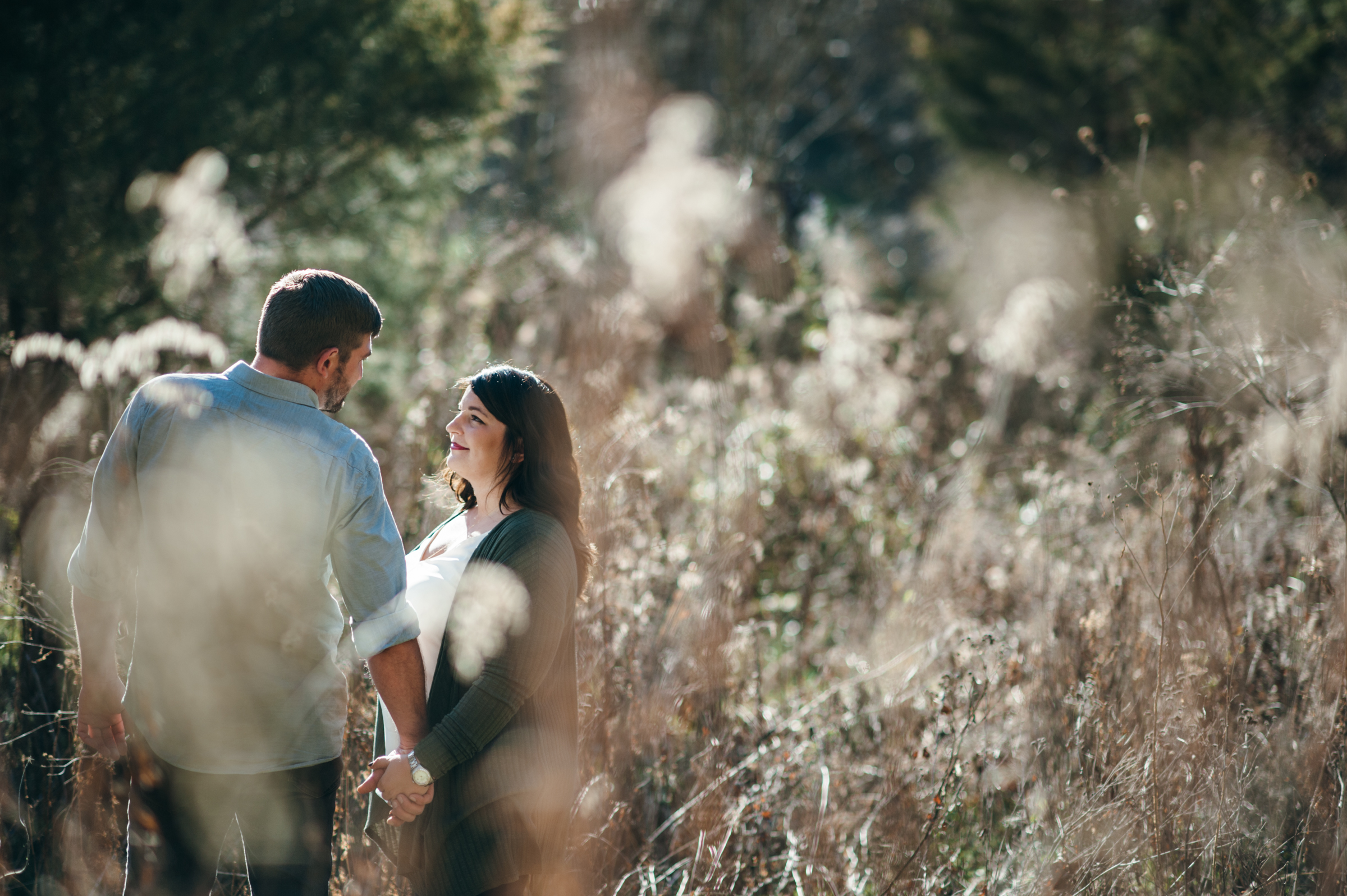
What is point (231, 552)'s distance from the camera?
2.01m

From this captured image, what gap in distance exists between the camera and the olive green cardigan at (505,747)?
199 centimetres

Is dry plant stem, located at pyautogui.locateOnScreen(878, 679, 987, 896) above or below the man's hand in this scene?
below

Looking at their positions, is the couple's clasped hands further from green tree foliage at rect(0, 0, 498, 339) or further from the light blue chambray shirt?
green tree foliage at rect(0, 0, 498, 339)

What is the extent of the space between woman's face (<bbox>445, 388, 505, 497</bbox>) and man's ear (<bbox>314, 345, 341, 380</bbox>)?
29cm

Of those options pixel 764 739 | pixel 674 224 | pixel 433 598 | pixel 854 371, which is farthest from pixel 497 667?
pixel 674 224

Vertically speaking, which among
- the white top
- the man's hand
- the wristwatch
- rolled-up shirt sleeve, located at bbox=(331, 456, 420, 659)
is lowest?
the man's hand

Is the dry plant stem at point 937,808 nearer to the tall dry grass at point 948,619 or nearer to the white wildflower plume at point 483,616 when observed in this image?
the tall dry grass at point 948,619

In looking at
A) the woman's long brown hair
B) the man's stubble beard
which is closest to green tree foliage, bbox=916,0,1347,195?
the woman's long brown hair

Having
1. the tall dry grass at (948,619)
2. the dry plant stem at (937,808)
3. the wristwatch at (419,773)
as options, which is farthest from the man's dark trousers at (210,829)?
the dry plant stem at (937,808)

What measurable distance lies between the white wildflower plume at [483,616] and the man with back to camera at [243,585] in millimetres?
102

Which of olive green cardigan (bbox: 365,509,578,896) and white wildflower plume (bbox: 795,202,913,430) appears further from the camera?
white wildflower plume (bbox: 795,202,913,430)

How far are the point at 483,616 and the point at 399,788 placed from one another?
1.30ft

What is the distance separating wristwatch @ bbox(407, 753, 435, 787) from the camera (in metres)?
1.97

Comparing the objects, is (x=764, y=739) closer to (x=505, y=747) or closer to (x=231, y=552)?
(x=505, y=747)
